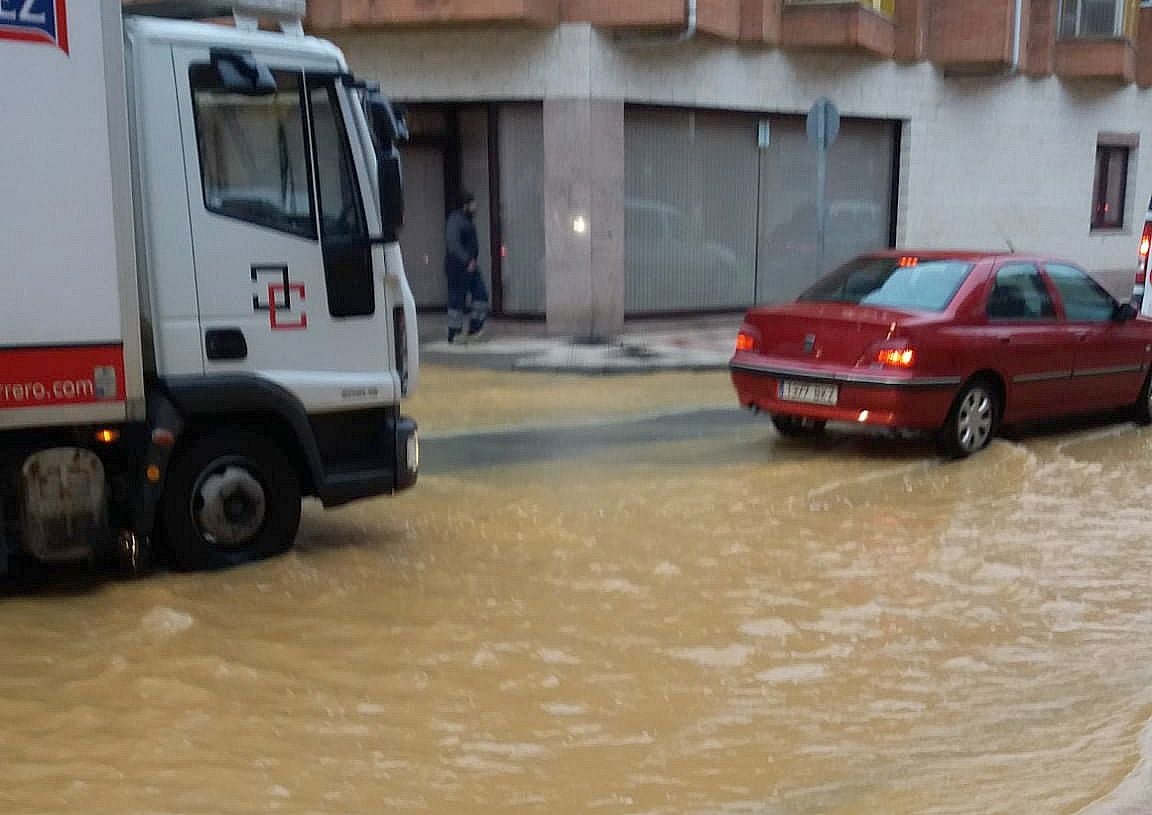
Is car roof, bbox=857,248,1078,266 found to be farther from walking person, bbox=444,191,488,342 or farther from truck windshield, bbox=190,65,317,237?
walking person, bbox=444,191,488,342

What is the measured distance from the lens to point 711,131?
698 inches

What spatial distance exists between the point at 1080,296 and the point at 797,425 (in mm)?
2589

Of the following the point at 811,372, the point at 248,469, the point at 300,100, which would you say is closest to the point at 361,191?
the point at 300,100

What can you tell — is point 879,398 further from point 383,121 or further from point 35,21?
point 35,21

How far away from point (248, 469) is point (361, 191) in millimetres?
1527

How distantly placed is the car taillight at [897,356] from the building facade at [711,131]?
593 cm

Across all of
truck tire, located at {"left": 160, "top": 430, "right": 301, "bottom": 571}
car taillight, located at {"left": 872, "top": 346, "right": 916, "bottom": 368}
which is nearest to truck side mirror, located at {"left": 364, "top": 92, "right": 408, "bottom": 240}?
truck tire, located at {"left": 160, "top": 430, "right": 301, "bottom": 571}

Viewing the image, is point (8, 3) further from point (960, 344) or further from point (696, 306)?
point (696, 306)

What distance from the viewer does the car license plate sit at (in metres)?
8.86

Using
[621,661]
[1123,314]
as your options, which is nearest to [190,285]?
[621,661]

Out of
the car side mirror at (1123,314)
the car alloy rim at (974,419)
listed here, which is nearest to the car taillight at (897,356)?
the car alloy rim at (974,419)

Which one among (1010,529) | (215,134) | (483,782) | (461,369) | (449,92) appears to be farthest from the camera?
(449,92)

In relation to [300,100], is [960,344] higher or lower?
lower

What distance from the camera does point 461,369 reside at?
13914 mm
